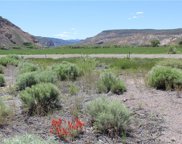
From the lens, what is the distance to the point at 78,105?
1095cm

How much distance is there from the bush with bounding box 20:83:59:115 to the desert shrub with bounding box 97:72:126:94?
8.63 ft

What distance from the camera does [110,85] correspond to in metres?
13.8

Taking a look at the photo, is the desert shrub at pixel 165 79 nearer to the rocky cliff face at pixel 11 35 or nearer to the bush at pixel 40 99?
the bush at pixel 40 99

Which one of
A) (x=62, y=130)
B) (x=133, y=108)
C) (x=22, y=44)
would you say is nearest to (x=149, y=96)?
(x=133, y=108)

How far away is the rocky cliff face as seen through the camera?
15312 cm

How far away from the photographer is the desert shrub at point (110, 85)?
13.5 metres

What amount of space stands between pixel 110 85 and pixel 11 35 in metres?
153

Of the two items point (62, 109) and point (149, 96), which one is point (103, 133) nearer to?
point (62, 109)

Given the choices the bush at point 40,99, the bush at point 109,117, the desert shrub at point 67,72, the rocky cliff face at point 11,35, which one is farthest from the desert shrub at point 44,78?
the rocky cliff face at point 11,35

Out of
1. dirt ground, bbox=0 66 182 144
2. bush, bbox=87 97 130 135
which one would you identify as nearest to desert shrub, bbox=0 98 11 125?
dirt ground, bbox=0 66 182 144

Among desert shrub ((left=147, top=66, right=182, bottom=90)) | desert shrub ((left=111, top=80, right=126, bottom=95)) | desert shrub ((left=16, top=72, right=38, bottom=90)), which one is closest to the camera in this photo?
desert shrub ((left=111, top=80, right=126, bottom=95))

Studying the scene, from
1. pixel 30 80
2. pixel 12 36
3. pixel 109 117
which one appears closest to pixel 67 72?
pixel 30 80

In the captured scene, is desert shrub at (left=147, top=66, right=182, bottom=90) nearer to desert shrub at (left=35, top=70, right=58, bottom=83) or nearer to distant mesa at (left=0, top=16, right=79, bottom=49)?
desert shrub at (left=35, top=70, right=58, bottom=83)

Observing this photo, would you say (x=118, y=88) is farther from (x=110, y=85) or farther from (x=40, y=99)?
(x=40, y=99)
